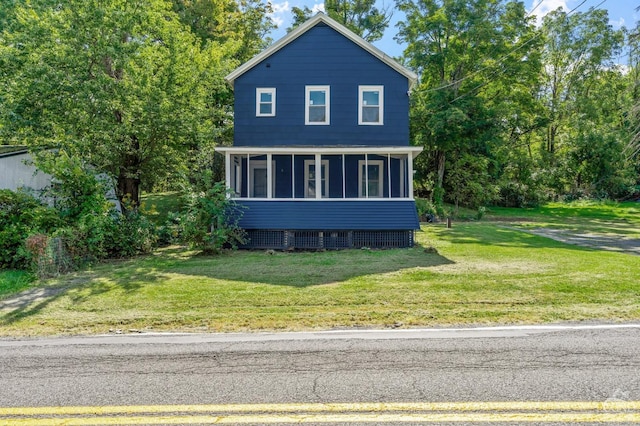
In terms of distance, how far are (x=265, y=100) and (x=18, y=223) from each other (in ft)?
29.5

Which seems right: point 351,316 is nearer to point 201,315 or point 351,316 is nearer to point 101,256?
point 201,315

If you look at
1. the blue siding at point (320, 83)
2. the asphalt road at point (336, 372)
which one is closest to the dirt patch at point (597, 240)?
the blue siding at point (320, 83)

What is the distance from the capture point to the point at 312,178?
60.5ft

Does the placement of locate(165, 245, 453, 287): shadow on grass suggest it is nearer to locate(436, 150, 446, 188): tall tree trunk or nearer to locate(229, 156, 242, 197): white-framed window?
locate(229, 156, 242, 197): white-framed window

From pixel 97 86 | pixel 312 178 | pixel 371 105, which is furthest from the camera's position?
pixel 312 178

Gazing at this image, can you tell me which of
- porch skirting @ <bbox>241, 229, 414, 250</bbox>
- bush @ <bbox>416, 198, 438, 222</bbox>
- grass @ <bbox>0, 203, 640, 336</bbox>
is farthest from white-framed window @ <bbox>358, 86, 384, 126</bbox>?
bush @ <bbox>416, 198, 438, 222</bbox>

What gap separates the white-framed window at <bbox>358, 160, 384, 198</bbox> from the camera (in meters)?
18.3

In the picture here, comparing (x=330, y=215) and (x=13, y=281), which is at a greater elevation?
(x=330, y=215)

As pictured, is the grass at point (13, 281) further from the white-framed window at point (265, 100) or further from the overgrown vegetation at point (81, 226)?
the white-framed window at point (265, 100)

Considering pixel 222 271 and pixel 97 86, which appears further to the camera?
pixel 97 86

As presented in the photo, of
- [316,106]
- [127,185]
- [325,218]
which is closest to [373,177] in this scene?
[316,106]

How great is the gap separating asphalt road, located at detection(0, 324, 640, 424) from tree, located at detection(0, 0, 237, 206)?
38.5ft

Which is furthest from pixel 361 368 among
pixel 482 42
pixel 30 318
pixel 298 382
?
pixel 482 42

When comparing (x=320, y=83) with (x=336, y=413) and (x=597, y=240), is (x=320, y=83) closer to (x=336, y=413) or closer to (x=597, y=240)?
(x=597, y=240)
